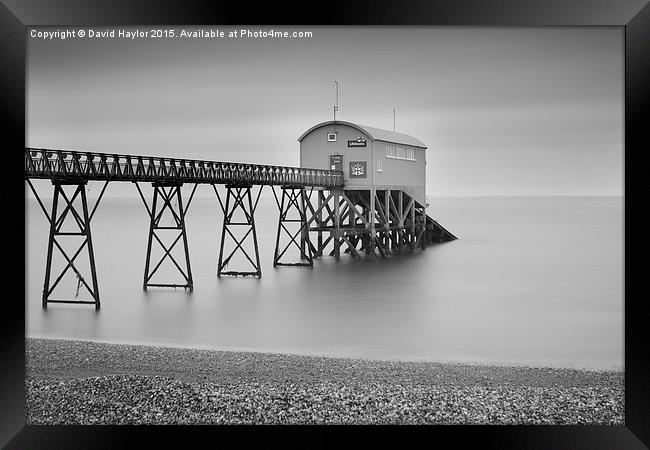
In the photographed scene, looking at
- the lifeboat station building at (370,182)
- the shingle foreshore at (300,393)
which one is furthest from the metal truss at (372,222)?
the shingle foreshore at (300,393)

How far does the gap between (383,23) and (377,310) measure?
14.2m

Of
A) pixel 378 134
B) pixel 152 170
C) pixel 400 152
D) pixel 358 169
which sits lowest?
pixel 152 170

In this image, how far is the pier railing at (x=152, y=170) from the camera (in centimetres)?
1727

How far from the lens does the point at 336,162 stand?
108ft

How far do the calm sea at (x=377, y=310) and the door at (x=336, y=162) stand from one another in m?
4.40

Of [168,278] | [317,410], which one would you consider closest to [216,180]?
[168,278]

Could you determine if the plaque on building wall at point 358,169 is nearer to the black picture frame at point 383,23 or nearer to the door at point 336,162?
the door at point 336,162

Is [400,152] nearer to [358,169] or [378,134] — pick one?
[378,134]

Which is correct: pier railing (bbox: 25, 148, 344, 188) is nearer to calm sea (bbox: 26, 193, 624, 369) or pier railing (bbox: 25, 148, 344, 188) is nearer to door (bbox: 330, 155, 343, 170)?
door (bbox: 330, 155, 343, 170)

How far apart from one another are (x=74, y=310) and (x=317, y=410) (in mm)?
10298

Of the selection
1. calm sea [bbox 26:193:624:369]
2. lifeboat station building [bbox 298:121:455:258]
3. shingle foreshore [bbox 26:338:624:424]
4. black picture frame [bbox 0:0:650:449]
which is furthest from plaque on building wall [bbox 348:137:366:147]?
black picture frame [bbox 0:0:650:449]

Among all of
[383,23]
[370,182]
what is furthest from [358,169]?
[383,23]

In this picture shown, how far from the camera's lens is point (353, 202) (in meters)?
36.4
